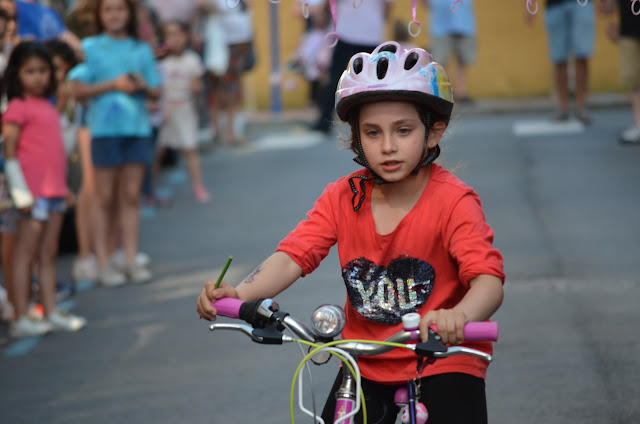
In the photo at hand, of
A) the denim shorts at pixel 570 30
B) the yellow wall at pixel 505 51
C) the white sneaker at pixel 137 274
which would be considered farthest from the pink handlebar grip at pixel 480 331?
the yellow wall at pixel 505 51

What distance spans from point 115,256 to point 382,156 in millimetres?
5638

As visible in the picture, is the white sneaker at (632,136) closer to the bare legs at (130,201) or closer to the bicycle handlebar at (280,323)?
the bare legs at (130,201)

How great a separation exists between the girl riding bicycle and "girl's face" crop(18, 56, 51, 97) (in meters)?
3.85

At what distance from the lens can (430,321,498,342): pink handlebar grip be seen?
9.02 feet

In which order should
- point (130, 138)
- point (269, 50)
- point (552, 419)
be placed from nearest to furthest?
1. point (552, 419)
2. point (130, 138)
3. point (269, 50)

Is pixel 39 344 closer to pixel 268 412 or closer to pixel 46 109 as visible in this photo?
pixel 46 109

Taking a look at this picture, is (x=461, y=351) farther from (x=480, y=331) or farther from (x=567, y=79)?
(x=567, y=79)

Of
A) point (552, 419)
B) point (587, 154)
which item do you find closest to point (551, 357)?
point (552, 419)

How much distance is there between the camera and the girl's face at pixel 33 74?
681cm

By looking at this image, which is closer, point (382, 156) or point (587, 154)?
point (382, 156)

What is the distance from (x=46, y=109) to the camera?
694cm

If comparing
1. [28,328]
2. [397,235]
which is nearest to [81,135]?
[28,328]

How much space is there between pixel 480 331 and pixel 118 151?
572 centimetres

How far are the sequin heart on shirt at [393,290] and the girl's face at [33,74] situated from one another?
4088mm
